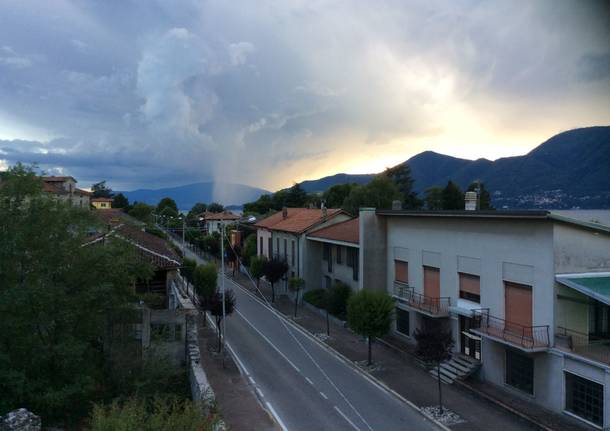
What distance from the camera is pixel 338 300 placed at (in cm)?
3372

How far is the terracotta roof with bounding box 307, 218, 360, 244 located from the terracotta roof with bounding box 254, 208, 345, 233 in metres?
1.35

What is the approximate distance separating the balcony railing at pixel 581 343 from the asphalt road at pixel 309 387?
18.3 feet

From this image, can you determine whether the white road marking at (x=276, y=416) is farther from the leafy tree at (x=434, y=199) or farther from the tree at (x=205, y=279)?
the leafy tree at (x=434, y=199)

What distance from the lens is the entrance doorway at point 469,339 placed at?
22648 mm

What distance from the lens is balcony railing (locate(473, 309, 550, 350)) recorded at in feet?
60.4

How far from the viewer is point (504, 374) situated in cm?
2080

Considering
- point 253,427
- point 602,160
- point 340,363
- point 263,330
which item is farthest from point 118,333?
point 602,160

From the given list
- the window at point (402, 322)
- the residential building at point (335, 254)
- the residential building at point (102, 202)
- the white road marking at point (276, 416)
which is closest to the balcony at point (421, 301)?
the window at point (402, 322)

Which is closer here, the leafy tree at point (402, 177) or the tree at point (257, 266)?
the tree at point (257, 266)

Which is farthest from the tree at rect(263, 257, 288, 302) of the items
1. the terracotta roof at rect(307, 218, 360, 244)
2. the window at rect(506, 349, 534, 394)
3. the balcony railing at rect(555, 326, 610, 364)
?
the balcony railing at rect(555, 326, 610, 364)

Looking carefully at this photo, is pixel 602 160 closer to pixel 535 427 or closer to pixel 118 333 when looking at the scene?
pixel 535 427

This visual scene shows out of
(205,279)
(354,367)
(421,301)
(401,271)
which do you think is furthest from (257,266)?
(354,367)

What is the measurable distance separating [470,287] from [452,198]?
65.6m

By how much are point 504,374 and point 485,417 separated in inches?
111
